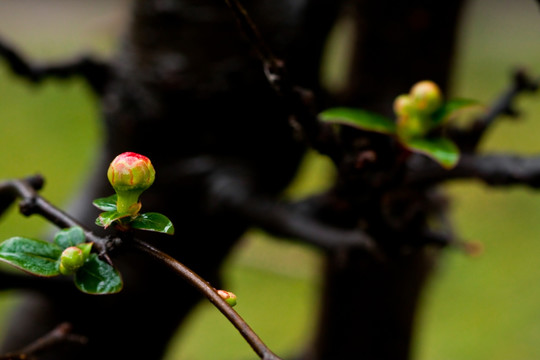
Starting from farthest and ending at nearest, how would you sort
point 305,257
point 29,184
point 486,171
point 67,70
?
point 305,257, point 67,70, point 486,171, point 29,184

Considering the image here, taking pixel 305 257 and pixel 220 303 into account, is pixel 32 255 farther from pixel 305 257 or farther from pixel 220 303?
pixel 305 257

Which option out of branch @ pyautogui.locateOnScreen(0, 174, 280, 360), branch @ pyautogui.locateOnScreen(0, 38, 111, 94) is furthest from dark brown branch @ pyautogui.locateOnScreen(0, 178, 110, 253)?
branch @ pyautogui.locateOnScreen(0, 38, 111, 94)

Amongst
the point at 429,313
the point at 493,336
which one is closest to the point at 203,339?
the point at 429,313

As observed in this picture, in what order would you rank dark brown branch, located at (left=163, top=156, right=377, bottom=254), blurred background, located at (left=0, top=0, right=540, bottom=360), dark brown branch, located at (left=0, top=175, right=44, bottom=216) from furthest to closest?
blurred background, located at (left=0, top=0, right=540, bottom=360), dark brown branch, located at (left=163, top=156, right=377, bottom=254), dark brown branch, located at (left=0, top=175, right=44, bottom=216)

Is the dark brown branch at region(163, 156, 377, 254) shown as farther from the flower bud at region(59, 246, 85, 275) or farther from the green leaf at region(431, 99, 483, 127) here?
the flower bud at region(59, 246, 85, 275)

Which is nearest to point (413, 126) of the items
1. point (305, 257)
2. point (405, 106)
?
point (405, 106)

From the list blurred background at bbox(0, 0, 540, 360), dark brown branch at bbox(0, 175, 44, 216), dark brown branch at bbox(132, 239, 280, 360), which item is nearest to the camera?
dark brown branch at bbox(132, 239, 280, 360)
